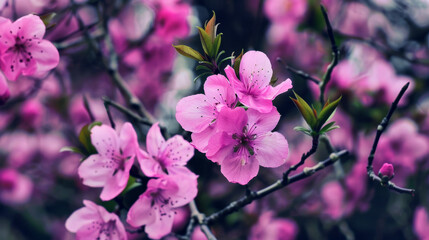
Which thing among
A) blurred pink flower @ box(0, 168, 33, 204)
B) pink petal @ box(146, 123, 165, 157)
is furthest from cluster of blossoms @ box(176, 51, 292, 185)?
blurred pink flower @ box(0, 168, 33, 204)

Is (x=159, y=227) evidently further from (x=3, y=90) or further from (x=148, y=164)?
(x=3, y=90)

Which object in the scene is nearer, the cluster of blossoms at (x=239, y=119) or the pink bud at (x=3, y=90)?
the cluster of blossoms at (x=239, y=119)

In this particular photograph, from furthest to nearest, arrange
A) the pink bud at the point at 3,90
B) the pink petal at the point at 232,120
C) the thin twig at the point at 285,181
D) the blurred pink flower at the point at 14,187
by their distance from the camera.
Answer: the blurred pink flower at the point at 14,187, the pink bud at the point at 3,90, the thin twig at the point at 285,181, the pink petal at the point at 232,120

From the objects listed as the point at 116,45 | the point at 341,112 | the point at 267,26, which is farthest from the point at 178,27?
the point at 341,112

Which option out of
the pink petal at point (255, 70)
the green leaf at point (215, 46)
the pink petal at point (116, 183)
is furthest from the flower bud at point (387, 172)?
the pink petal at point (116, 183)

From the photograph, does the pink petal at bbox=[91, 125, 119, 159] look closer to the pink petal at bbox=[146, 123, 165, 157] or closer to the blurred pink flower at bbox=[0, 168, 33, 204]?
the pink petal at bbox=[146, 123, 165, 157]

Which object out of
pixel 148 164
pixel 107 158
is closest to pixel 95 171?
pixel 107 158

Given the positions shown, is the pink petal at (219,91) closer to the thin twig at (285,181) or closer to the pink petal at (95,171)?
the thin twig at (285,181)
